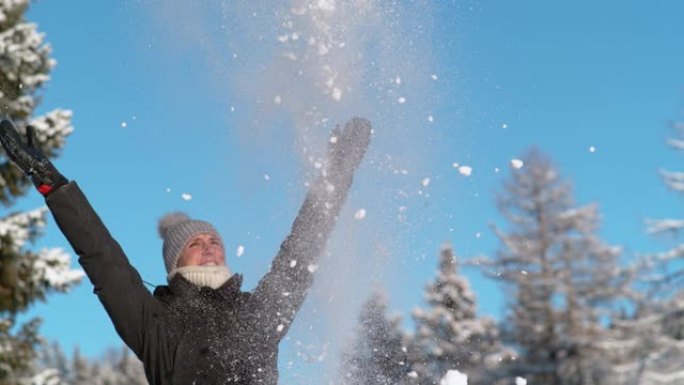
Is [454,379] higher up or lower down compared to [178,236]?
lower down

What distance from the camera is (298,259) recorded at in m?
3.96

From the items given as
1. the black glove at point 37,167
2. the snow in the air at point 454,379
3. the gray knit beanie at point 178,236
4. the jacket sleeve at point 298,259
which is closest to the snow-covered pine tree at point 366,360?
the snow in the air at point 454,379

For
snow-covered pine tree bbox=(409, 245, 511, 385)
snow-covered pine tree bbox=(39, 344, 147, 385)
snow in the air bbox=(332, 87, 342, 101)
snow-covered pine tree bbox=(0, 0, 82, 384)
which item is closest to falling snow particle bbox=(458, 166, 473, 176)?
snow in the air bbox=(332, 87, 342, 101)

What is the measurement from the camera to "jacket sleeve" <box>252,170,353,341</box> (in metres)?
3.79

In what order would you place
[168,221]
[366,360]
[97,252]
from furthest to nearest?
[366,360] < [168,221] < [97,252]

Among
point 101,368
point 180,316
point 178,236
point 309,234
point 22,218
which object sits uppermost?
point 101,368

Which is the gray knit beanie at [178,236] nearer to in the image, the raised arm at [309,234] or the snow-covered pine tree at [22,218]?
the raised arm at [309,234]

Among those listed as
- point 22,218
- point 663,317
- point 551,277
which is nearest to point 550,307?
point 551,277

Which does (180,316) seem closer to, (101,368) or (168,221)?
(168,221)

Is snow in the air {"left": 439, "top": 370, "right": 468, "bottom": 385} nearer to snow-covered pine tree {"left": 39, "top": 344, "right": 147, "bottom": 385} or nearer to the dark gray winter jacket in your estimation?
the dark gray winter jacket

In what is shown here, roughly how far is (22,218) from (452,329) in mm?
14743

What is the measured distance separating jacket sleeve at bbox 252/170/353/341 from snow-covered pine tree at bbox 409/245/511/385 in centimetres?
1931

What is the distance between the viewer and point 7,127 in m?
3.69

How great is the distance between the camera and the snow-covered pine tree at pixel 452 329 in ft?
80.6
